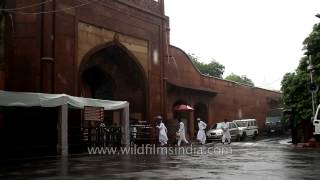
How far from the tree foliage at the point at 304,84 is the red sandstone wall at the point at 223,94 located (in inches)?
300

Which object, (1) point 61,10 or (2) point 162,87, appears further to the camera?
(2) point 162,87

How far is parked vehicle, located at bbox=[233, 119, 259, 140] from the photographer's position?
3603 cm

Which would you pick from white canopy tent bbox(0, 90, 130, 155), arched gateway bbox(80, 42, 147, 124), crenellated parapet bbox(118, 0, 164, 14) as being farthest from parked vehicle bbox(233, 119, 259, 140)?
white canopy tent bbox(0, 90, 130, 155)

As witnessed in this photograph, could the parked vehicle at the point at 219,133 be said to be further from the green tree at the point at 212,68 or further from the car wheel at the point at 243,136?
the green tree at the point at 212,68

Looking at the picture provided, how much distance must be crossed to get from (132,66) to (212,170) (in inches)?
633

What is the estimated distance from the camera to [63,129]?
1742 centimetres

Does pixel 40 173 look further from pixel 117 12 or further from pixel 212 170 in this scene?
pixel 117 12

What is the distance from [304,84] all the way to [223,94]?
14.3m

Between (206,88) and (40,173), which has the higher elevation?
(206,88)

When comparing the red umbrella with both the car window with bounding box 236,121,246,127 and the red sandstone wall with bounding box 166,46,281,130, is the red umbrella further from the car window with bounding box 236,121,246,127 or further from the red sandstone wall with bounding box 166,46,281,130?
the car window with bounding box 236,121,246,127

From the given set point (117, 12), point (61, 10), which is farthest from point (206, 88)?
point (61, 10)

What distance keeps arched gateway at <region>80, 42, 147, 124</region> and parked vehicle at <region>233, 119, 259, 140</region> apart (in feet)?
36.8

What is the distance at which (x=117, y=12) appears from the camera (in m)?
24.1

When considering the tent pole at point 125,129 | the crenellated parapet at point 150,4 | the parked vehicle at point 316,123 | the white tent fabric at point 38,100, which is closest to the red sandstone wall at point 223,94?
the crenellated parapet at point 150,4
